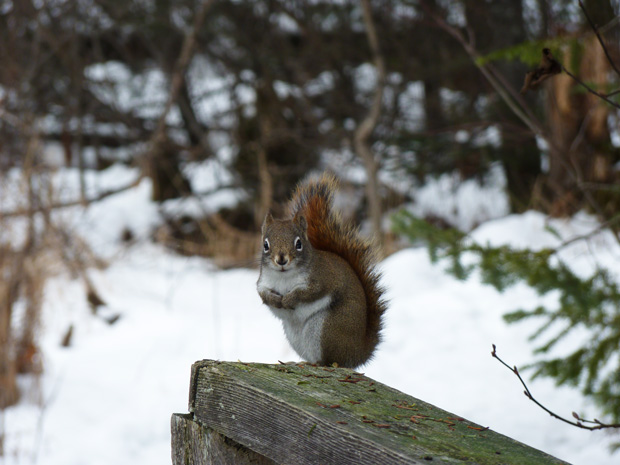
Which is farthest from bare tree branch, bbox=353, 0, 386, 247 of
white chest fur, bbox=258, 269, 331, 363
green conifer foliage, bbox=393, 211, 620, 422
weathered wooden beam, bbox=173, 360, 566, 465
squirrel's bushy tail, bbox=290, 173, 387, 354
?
weathered wooden beam, bbox=173, 360, 566, 465

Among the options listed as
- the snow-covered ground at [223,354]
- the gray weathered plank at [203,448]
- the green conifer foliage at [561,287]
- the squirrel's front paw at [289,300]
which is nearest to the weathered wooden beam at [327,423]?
the gray weathered plank at [203,448]

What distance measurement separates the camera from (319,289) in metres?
1.64

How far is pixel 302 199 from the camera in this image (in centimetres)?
183

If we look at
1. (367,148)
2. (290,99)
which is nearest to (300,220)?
(367,148)

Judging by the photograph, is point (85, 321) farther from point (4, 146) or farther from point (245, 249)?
point (4, 146)

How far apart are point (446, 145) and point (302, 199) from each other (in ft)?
18.2

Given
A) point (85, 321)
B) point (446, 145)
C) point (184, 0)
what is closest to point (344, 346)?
point (85, 321)

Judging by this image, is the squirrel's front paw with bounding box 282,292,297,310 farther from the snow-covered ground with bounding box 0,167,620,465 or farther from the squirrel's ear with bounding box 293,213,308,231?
the snow-covered ground with bounding box 0,167,620,465

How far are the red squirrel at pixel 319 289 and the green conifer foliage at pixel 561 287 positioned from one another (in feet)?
3.61

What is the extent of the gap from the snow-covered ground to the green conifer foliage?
38 centimetres

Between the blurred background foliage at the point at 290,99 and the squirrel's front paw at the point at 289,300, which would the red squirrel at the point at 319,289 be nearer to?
the squirrel's front paw at the point at 289,300

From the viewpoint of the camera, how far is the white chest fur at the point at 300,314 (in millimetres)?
1646

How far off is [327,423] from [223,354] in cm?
349

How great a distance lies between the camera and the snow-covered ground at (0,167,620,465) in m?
3.91
